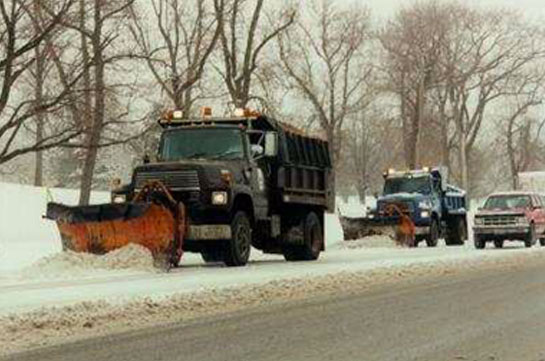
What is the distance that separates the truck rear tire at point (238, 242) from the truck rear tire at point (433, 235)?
14486mm

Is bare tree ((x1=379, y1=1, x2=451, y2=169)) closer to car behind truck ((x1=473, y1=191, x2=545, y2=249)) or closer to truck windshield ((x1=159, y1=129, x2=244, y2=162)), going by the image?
car behind truck ((x1=473, y1=191, x2=545, y2=249))

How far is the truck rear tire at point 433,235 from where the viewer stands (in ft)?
112

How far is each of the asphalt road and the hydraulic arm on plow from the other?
5254 millimetres

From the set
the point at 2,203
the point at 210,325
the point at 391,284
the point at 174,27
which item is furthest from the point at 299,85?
the point at 210,325

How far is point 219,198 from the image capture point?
64.3ft

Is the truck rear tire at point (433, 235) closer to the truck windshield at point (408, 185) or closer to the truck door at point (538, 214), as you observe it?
the truck windshield at point (408, 185)

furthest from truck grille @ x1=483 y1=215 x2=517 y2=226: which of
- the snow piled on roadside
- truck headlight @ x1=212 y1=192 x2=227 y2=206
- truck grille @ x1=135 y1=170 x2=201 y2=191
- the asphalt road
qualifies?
the asphalt road

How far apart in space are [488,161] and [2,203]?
9815cm

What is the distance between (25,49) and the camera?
2277 centimetres

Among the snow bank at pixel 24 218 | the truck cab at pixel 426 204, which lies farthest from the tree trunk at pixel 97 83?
the truck cab at pixel 426 204

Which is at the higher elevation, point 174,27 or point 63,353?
point 174,27

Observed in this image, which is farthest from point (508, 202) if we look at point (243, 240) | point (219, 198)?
point (219, 198)

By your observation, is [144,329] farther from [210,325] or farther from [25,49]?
[25,49]

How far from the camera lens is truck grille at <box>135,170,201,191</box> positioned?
19641 mm
